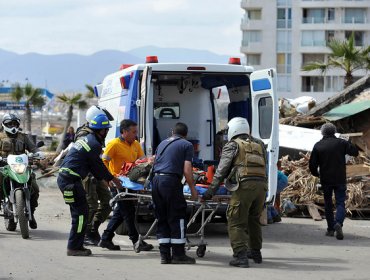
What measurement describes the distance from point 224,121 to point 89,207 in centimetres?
509

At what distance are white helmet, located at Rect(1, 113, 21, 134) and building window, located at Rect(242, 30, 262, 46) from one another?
7321 centimetres

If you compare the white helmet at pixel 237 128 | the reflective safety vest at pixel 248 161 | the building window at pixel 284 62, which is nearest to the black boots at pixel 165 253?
the reflective safety vest at pixel 248 161

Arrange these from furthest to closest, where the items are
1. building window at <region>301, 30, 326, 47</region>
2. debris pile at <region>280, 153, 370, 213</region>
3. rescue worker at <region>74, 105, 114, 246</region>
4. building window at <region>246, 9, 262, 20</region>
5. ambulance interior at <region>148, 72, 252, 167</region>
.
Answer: building window at <region>246, 9, 262, 20</region> < building window at <region>301, 30, 326, 47</region> < debris pile at <region>280, 153, 370, 213</region> < ambulance interior at <region>148, 72, 252, 167</region> < rescue worker at <region>74, 105, 114, 246</region>

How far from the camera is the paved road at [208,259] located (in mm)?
9891

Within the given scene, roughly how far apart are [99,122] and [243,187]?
2.05 meters

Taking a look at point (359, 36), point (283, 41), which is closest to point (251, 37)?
point (283, 41)

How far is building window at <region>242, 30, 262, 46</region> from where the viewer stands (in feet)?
282

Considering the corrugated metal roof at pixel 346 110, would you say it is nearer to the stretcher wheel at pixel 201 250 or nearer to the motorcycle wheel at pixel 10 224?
the motorcycle wheel at pixel 10 224

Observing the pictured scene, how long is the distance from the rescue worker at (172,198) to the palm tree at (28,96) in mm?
63858

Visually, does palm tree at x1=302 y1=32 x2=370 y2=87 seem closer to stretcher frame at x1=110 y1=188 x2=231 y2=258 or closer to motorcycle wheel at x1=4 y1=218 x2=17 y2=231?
motorcycle wheel at x1=4 y1=218 x2=17 y2=231

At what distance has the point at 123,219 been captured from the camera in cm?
1188

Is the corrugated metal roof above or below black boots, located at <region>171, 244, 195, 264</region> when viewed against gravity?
above

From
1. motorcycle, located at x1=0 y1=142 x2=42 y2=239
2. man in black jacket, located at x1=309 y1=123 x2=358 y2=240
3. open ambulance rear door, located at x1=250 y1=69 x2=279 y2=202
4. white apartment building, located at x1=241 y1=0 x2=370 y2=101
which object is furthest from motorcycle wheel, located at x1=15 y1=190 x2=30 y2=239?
white apartment building, located at x1=241 y1=0 x2=370 y2=101

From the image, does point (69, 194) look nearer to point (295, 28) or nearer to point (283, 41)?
point (283, 41)
